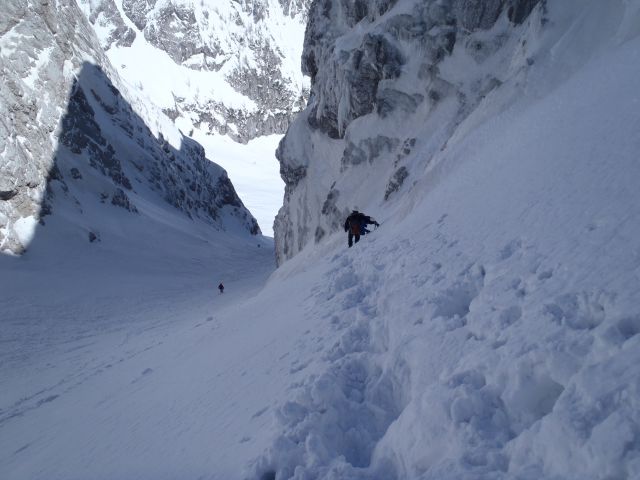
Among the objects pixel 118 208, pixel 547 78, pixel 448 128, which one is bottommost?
pixel 547 78

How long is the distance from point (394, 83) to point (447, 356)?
20.1 m

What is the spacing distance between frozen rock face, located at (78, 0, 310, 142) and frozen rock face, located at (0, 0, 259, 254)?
76.8 meters

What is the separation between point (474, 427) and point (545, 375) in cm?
69

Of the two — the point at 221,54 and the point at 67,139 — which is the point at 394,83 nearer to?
the point at 67,139

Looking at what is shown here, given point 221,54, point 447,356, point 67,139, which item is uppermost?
point 221,54

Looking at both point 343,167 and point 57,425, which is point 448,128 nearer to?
point 343,167

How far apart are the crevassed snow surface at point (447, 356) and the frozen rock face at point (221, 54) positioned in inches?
5333

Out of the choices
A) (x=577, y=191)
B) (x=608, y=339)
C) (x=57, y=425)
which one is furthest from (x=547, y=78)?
(x=57, y=425)

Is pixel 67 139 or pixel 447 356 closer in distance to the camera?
pixel 447 356

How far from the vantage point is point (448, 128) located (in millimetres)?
19203

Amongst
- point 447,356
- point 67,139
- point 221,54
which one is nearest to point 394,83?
point 447,356

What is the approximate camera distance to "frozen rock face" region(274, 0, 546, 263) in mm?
19156

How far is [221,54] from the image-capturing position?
154 m

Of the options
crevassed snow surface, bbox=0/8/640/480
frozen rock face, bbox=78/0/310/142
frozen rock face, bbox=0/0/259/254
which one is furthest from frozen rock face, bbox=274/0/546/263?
frozen rock face, bbox=78/0/310/142
